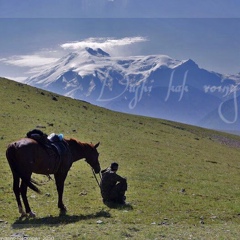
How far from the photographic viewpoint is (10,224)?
45.6ft

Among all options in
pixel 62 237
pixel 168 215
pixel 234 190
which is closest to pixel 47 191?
pixel 168 215

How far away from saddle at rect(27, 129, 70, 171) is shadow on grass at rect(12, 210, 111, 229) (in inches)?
83.2

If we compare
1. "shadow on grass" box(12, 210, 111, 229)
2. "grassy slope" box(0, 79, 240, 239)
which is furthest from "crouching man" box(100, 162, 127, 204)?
"shadow on grass" box(12, 210, 111, 229)

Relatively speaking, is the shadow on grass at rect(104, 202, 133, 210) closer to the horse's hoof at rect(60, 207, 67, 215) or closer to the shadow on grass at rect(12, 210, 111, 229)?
the shadow on grass at rect(12, 210, 111, 229)

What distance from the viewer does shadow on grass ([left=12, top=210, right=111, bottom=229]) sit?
45.2ft

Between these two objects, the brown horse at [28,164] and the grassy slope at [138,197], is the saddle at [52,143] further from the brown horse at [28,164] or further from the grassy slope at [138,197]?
the grassy slope at [138,197]

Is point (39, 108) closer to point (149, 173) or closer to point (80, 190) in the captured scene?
point (149, 173)

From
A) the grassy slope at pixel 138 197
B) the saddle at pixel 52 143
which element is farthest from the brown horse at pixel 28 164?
the grassy slope at pixel 138 197

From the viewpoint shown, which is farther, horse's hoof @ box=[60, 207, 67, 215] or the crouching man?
the crouching man

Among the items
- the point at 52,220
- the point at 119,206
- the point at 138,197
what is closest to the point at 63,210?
the point at 52,220

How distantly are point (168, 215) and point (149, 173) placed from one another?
35.7 feet

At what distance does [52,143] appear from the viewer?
1594 cm

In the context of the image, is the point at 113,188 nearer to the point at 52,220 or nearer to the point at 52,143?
the point at 52,143

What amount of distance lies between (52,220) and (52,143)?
321cm
